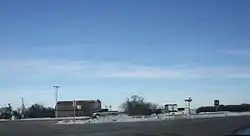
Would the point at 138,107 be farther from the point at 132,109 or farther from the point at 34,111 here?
the point at 34,111

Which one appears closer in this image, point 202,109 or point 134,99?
point 202,109

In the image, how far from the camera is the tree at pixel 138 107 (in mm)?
119062

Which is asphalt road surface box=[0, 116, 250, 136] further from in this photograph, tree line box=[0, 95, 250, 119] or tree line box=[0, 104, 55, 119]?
tree line box=[0, 104, 55, 119]

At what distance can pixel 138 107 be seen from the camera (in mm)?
123938

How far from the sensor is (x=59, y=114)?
481 feet

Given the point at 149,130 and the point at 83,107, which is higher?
the point at 83,107

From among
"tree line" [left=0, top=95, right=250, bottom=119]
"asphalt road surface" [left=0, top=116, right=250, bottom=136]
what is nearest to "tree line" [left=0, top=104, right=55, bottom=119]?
"tree line" [left=0, top=95, right=250, bottom=119]

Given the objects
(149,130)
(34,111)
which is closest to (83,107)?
(34,111)

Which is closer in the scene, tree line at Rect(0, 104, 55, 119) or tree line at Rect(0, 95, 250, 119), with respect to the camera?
tree line at Rect(0, 95, 250, 119)

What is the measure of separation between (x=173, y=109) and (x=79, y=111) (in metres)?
41.0

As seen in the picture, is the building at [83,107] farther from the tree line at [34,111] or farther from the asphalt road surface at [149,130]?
the asphalt road surface at [149,130]

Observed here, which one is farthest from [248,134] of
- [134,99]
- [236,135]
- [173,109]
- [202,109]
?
[134,99]

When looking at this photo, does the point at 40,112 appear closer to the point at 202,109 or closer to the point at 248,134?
the point at 202,109

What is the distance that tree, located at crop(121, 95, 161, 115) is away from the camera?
391 feet
